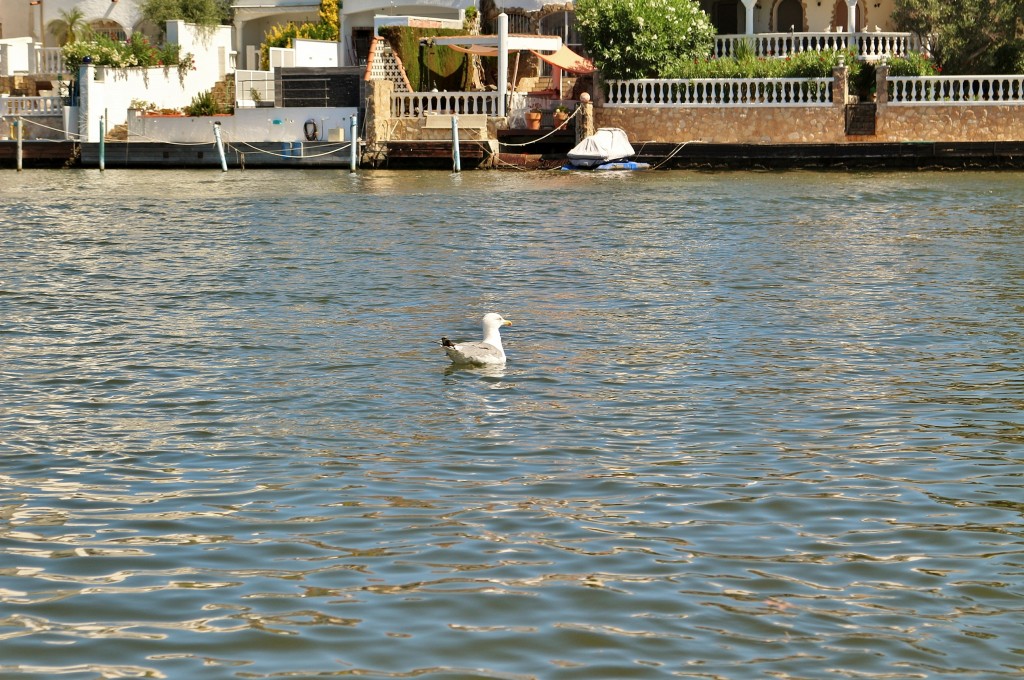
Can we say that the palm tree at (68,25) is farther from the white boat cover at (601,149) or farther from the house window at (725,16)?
the house window at (725,16)

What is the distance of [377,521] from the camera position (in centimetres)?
794

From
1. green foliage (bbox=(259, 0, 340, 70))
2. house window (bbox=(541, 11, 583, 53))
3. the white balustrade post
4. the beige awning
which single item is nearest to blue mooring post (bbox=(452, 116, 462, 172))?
the white balustrade post

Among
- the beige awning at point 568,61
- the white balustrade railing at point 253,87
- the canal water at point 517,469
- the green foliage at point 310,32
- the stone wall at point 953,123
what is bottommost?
the canal water at point 517,469

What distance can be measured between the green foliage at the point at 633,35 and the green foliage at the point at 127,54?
Result: 12100 millimetres

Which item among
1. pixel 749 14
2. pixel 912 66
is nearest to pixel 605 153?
pixel 912 66

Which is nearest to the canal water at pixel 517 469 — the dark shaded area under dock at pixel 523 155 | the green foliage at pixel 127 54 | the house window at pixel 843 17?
the dark shaded area under dock at pixel 523 155

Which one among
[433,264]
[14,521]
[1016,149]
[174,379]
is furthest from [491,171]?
[14,521]

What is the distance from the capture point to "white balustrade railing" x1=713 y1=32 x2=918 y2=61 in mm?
41656

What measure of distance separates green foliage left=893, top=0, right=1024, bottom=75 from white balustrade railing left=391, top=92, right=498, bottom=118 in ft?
36.6

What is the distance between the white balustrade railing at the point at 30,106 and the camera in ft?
135

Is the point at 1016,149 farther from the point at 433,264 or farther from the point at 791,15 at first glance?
the point at 433,264

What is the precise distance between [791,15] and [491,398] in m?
37.1

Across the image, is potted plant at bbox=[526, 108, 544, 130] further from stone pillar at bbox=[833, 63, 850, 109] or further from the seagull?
the seagull

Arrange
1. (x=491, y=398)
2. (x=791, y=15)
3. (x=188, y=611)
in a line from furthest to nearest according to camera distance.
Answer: (x=791, y=15) < (x=491, y=398) < (x=188, y=611)
